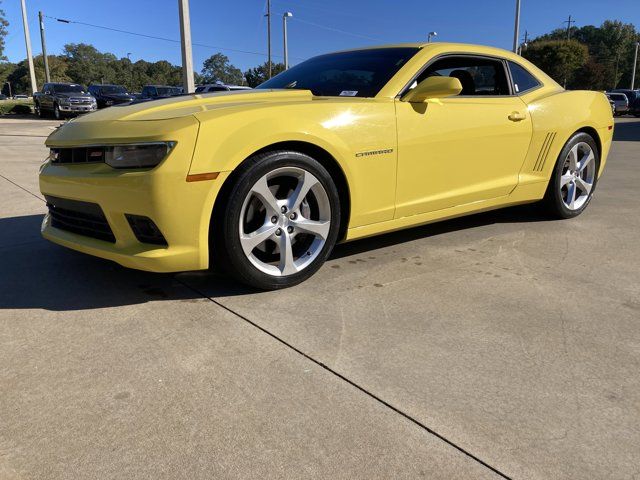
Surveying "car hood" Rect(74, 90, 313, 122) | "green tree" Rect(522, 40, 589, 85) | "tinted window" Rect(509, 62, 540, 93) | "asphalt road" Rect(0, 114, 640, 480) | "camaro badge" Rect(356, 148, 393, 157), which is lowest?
"asphalt road" Rect(0, 114, 640, 480)

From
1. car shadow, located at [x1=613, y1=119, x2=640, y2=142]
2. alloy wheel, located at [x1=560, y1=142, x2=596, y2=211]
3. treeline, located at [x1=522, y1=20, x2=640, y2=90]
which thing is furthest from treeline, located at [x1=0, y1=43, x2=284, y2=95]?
alloy wheel, located at [x1=560, y1=142, x2=596, y2=211]

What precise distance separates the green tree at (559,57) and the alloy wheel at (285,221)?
54607mm

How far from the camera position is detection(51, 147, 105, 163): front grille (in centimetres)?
288

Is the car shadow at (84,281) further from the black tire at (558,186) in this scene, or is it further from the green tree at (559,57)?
the green tree at (559,57)

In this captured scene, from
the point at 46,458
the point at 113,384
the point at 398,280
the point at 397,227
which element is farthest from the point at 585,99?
the point at 46,458

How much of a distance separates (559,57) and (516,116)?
5437cm

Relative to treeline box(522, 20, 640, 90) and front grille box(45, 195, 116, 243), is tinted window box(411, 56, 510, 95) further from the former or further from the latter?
treeline box(522, 20, 640, 90)

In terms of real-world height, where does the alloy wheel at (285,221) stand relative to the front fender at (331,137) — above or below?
below

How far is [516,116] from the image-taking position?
4078 millimetres

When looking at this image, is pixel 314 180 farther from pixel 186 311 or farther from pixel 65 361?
pixel 65 361

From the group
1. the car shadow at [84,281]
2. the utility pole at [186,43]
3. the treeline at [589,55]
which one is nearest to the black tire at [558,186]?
the car shadow at [84,281]

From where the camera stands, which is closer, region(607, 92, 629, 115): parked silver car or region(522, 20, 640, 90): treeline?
region(607, 92, 629, 115): parked silver car

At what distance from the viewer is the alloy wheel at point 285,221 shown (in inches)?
117

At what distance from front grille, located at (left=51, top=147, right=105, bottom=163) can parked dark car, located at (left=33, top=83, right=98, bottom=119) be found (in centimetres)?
2303
